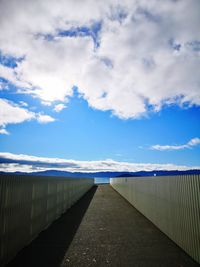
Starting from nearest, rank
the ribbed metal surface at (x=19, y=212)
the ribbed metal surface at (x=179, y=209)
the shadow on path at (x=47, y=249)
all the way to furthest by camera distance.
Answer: the ribbed metal surface at (x=19, y=212) → the shadow on path at (x=47, y=249) → the ribbed metal surface at (x=179, y=209)

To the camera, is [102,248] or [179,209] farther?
[179,209]

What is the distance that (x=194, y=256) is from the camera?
647cm

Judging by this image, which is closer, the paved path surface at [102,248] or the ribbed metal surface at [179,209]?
the paved path surface at [102,248]

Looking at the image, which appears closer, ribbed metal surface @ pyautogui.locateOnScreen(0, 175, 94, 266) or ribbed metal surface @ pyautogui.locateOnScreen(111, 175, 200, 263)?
ribbed metal surface @ pyautogui.locateOnScreen(0, 175, 94, 266)

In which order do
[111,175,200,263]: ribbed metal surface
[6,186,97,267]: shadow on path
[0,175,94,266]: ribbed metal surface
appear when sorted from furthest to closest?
[111,175,200,263]: ribbed metal surface → [6,186,97,267]: shadow on path → [0,175,94,266]: ribbed metal surface

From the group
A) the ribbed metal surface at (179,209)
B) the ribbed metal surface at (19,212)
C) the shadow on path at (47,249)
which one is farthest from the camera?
the ribbed metal surface at (179,209)

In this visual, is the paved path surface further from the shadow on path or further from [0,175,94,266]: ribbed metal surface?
[0,175,94,266]: ribbed metal surface

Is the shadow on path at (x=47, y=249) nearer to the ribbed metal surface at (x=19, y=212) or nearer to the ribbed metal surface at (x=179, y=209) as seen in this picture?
the ribbed metal surface at (x=19, y=212)

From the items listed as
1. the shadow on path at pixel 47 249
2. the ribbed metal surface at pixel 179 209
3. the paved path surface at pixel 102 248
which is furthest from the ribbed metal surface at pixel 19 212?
the ribbed metal surface at pixel 179 209

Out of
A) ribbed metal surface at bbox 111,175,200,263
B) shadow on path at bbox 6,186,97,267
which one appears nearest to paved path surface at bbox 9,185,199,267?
shadow on path at bbox 6,186,97,267

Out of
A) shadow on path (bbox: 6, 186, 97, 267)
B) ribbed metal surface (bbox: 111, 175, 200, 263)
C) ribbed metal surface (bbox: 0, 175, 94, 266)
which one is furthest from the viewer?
ribbed metal surface (bbox: 111, 175, 200, 263)

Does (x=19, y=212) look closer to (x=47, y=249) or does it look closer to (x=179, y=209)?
(x=47, y=249)

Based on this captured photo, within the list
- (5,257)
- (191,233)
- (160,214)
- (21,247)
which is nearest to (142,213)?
(160,214)

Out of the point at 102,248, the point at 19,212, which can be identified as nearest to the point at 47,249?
the point at 19,212
